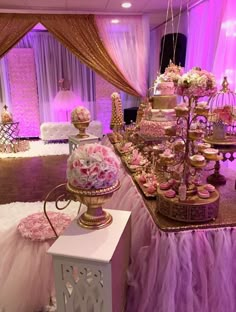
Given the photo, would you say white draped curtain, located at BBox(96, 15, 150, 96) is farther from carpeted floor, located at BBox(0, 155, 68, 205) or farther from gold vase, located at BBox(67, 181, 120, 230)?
gold vase, located at BBox(67, 181, 120, 230)

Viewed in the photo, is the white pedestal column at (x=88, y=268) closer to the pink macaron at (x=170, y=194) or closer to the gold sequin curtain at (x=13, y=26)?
the pink macaron at (x=170, y=194)

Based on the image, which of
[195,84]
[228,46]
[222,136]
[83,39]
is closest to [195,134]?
[195,84]

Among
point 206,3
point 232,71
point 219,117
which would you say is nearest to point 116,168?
point 219,117

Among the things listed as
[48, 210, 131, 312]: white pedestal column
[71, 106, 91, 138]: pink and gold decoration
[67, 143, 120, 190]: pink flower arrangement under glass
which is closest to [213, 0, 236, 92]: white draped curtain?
[71, 106, 91, 138]: pink and gold decoration

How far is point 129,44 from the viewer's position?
516 cm

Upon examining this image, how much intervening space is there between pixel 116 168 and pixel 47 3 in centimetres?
402

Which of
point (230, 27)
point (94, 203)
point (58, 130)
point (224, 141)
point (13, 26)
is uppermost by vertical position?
point (13, 26)

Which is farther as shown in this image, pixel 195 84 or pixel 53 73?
pixel 53 73

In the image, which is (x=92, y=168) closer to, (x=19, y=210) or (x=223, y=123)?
(x=223, y=123)

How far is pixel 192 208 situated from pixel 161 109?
1.35 metres

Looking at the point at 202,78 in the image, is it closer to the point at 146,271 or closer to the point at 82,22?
the point at 146,271

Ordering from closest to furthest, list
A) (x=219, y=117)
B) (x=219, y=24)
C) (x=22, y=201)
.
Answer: (x=219, y=117), (x=22, y=201), (x=219, y=24)

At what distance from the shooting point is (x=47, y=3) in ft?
14.0

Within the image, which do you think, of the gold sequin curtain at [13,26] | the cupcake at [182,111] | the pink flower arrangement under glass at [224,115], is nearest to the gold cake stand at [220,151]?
the pink flower arrangement under glass at [224,115]
